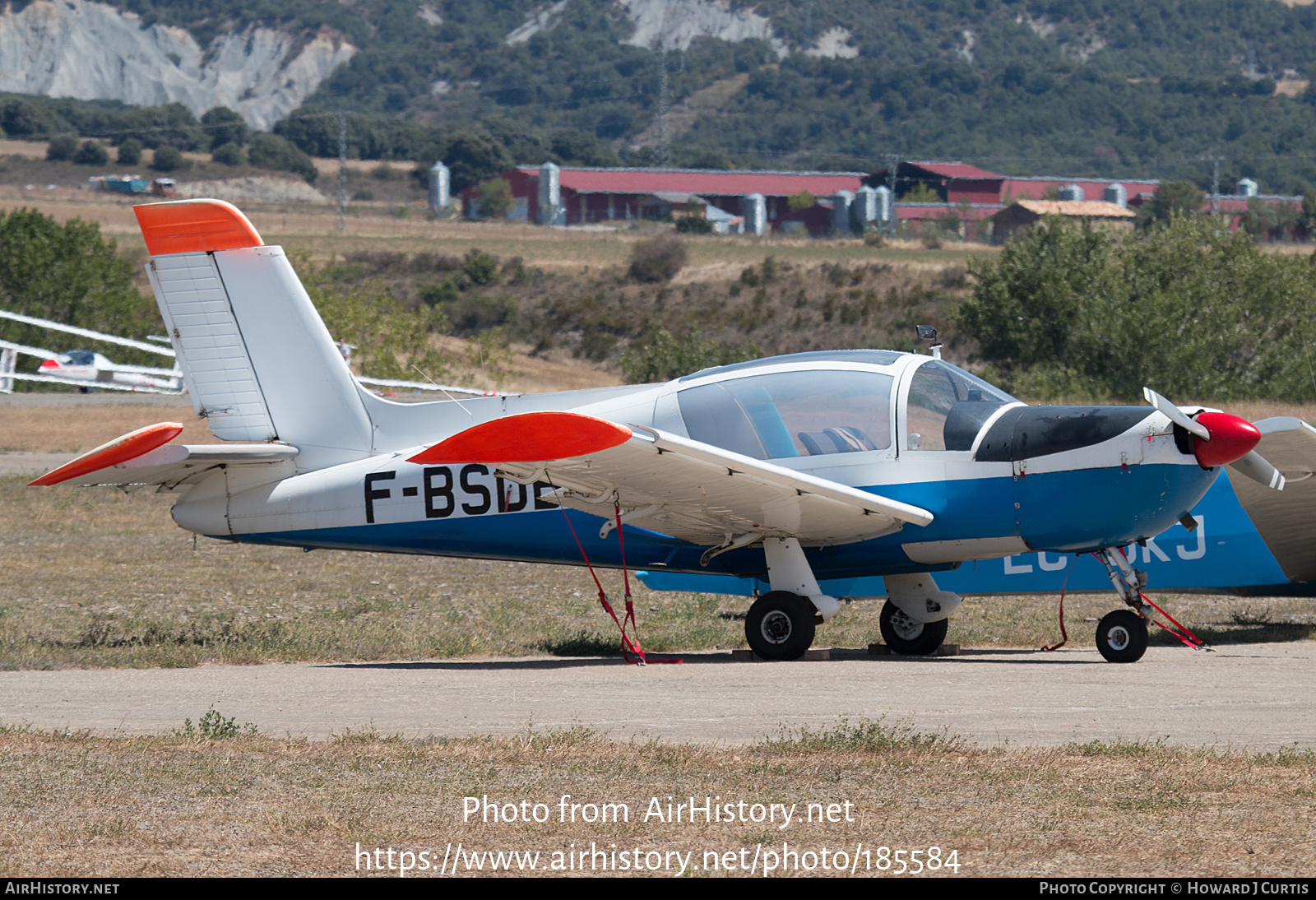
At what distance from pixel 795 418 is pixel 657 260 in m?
76.2

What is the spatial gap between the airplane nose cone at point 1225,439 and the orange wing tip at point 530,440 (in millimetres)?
4045

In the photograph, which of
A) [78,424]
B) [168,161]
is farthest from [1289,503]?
[168,161]

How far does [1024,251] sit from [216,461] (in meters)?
42.3

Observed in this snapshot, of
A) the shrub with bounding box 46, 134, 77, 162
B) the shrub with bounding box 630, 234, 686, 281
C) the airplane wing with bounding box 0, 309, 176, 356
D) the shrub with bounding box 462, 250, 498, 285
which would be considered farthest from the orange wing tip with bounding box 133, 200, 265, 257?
the shrub with bounding box 46, 134, 77, 162

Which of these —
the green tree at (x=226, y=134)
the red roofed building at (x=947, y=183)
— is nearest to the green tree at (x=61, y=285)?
the red roofed building at (x=947, y=183)

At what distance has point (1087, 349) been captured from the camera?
45.8m

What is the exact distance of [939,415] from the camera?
37.0 ft

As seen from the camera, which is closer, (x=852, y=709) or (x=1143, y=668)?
(x=852, y=709)

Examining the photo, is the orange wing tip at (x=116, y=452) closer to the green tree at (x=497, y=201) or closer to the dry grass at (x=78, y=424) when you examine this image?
the dry grass at (x=78, y=424)

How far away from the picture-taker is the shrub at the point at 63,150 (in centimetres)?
16025

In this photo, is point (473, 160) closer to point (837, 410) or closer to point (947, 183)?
point (947, 183)

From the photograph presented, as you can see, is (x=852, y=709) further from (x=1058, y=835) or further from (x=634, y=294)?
(x=634, y=294)
